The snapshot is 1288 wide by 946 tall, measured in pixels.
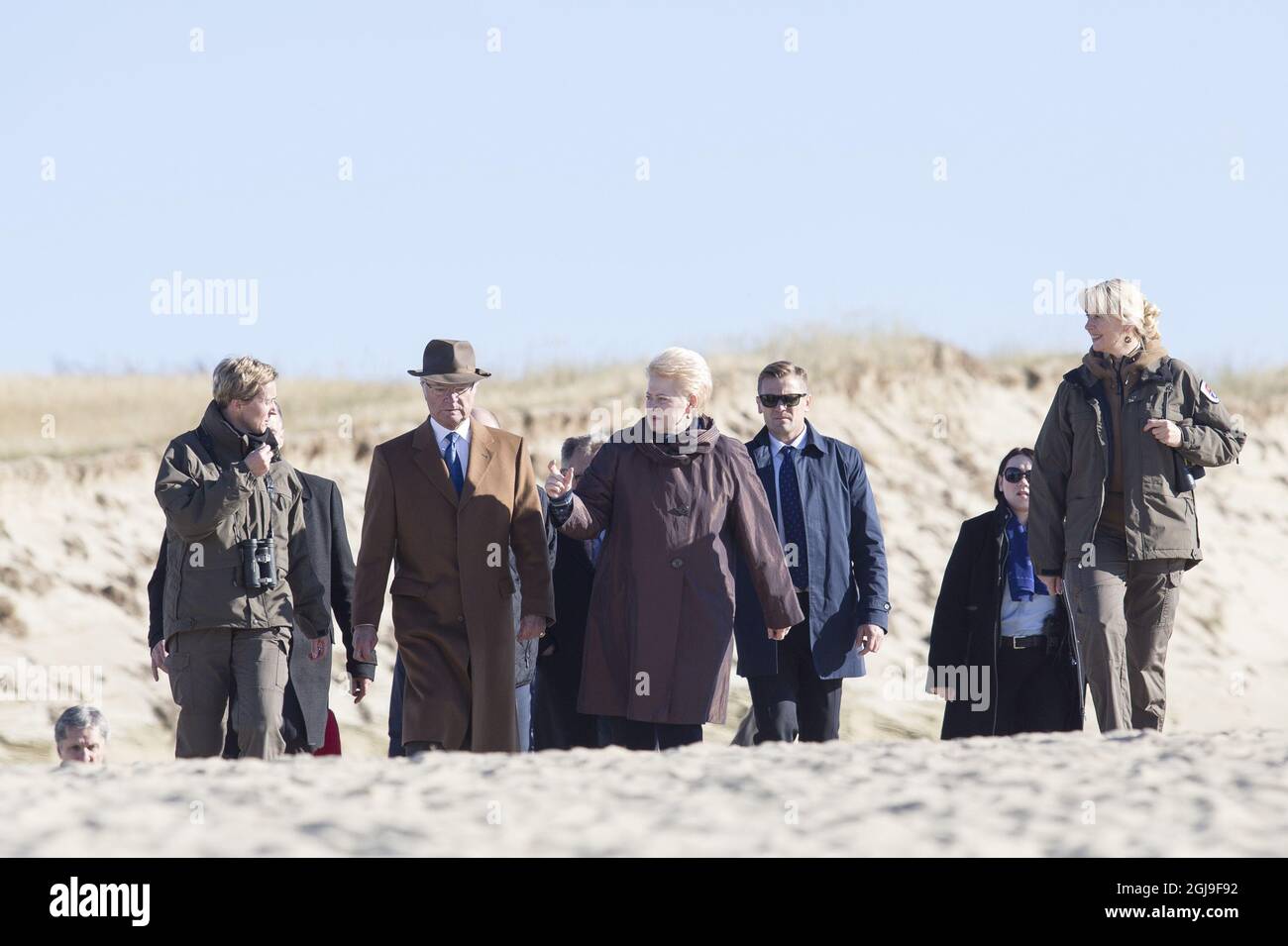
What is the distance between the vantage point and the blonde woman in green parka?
6.77 meters

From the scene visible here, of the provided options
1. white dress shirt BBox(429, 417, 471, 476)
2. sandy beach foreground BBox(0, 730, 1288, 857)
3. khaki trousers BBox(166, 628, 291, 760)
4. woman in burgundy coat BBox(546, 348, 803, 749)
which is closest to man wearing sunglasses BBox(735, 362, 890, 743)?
woman in burgundy coat BBox(546, 348, 803, 749)

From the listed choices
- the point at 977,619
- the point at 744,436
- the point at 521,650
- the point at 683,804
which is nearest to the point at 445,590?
the point at 521,650

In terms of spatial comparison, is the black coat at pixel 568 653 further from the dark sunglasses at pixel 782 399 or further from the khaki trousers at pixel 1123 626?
the khaki trousers at pixel 1123 626

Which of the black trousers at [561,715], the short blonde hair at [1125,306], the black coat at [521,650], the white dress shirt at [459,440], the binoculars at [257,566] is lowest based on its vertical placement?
the black trousers at [561,715]

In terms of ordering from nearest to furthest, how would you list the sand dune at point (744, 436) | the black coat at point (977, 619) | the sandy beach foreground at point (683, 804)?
the sandy beach foreground at point (683, 804) < the black coat at point (977, 619) < the sand dune at point (744, 436)

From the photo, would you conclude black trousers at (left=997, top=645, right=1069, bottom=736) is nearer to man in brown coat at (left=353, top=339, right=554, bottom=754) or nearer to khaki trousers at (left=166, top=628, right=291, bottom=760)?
man in brown coat at (left=353, top=339, right=554, bottom=754)

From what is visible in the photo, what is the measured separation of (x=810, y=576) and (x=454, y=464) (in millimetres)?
1686

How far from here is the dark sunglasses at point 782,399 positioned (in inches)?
305

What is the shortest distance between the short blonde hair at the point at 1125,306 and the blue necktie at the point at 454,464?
2.44 m

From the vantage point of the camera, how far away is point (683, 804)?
4828 mm

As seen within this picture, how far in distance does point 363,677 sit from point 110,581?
385 inches

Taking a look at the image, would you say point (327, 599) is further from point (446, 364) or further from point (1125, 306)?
point (1125, 306)

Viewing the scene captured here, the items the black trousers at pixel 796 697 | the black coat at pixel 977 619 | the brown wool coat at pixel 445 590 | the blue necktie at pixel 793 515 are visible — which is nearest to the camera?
the brown wool coat at pixel 445 590

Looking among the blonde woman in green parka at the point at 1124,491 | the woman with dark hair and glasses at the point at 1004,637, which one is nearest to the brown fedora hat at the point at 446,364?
the blonde woman in green parka at the point at 1124,491
